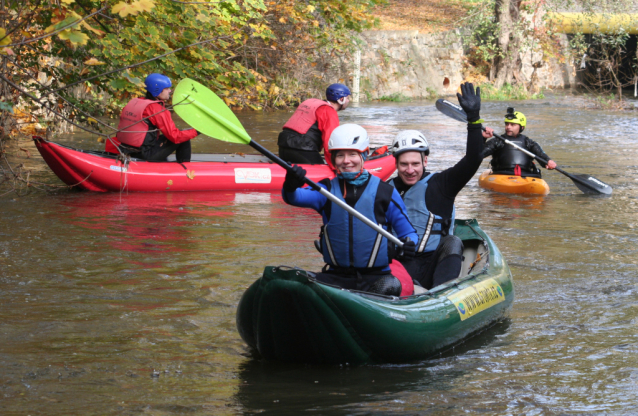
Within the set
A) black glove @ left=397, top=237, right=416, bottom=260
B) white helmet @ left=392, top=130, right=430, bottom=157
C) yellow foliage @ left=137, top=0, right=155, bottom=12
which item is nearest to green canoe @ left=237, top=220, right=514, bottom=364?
black glove @ left=397, top=237, right=416, bottom=260

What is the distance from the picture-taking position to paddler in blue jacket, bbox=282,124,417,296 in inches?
159

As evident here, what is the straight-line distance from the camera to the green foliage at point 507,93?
25375mm

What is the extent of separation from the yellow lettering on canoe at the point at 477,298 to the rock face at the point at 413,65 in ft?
64.3

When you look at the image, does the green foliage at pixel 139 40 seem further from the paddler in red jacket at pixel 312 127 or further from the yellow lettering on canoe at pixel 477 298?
the yellow lettering on canoe at pixel 477 298

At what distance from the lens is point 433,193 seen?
15.7ft

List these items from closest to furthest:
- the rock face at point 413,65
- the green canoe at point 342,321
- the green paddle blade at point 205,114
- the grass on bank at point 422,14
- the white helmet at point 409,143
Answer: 1. the green canoe at point 342,321
2. the white helmet at point 409,143
3. the green paddle blade at point 205,114
4. the rock face at point 413,65
5. the grass on bank at point 422,14

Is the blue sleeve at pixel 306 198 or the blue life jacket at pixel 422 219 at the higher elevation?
the blue sleeve at pixel 306 198

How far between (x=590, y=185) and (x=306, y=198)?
662 cm

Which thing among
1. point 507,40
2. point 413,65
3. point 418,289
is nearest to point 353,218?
point 418,289

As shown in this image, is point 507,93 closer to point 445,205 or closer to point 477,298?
point 445,205

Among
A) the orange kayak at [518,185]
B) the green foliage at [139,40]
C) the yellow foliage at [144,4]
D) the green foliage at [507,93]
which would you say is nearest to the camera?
the yellow foliage at [144,4]

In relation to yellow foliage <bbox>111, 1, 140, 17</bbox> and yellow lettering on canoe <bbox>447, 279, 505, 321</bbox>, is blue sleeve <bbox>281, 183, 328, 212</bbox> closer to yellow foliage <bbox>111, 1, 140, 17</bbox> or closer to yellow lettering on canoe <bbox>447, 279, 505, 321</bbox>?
yellow lettering on canoe <bbox>447, 279, 505, 321</bbox>

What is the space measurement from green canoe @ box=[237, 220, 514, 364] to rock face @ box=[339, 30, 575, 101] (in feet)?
66.2

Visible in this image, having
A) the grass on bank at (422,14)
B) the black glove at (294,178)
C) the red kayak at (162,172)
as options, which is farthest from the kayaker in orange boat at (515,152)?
the grass on bank at (422,14)
